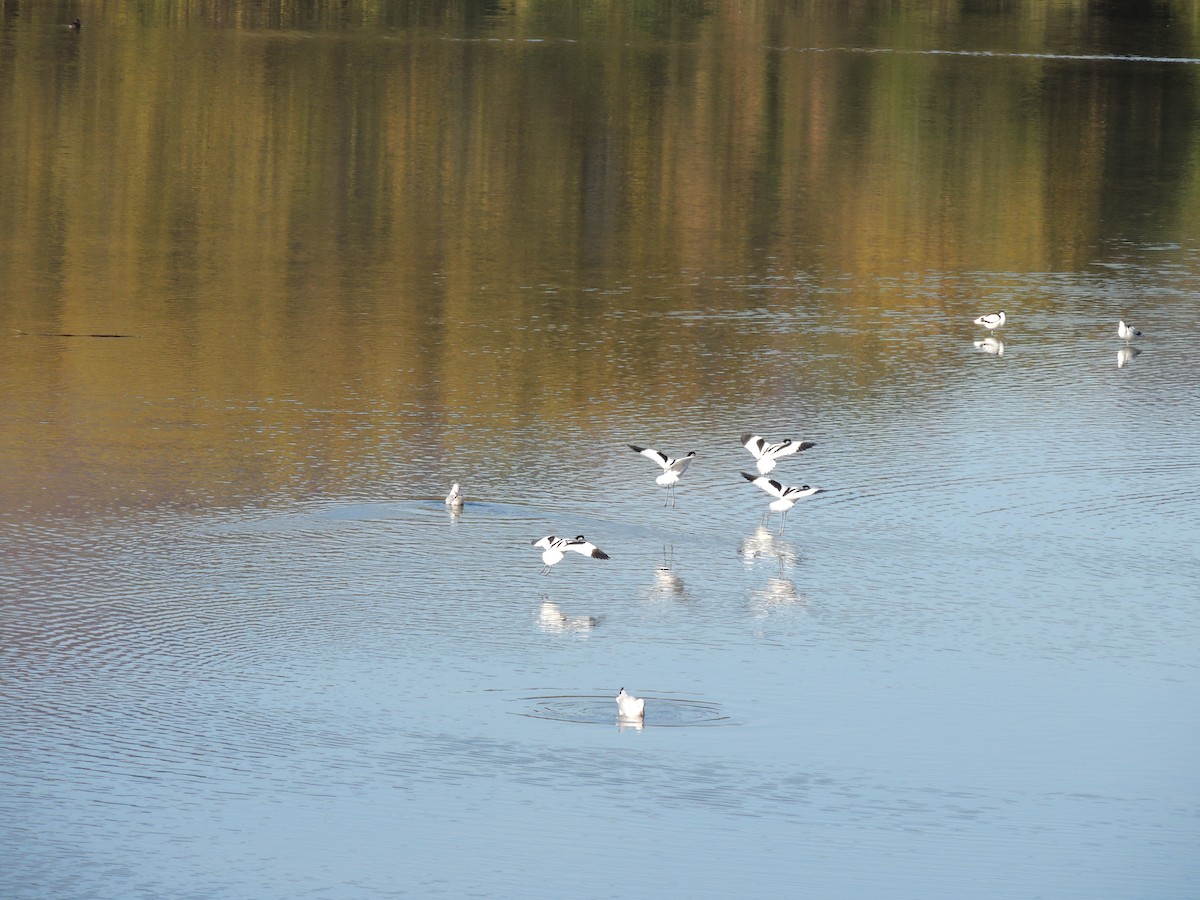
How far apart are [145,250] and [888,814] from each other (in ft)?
54.4

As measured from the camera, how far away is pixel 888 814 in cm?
960

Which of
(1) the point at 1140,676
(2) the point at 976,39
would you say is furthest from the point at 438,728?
(2) the point at 976,39

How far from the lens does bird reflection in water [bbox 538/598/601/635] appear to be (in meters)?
12.0

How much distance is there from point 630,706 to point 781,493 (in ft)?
13.7

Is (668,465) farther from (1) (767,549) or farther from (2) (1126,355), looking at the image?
(2) (1126,355)

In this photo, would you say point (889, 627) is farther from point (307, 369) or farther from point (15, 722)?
point (307, 369)

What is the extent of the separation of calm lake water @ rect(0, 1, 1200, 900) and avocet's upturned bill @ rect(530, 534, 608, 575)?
0.20m

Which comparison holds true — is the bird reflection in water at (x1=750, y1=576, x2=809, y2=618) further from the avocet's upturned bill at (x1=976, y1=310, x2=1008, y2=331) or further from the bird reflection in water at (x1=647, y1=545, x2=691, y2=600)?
the avocet's upturned bill at (x1=976, y1=310, x2=1008, y2=331)

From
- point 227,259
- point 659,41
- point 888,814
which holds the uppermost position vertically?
point 659,41

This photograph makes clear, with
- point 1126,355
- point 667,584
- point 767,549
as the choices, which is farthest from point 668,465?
point 1126,355

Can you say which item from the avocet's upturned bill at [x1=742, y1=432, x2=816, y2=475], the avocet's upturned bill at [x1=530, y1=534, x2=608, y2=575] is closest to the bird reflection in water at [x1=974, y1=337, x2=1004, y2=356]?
the avocet's upturned bill at [x1=742, y1=432, x2=816, y2=475]

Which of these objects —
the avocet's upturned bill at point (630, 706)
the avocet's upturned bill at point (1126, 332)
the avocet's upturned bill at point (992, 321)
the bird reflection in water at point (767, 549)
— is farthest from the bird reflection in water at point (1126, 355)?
the avocet's upturned bill at point (630, 706)

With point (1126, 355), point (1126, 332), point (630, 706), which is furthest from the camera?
point (1126, 332)

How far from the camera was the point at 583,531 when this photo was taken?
14.0m
